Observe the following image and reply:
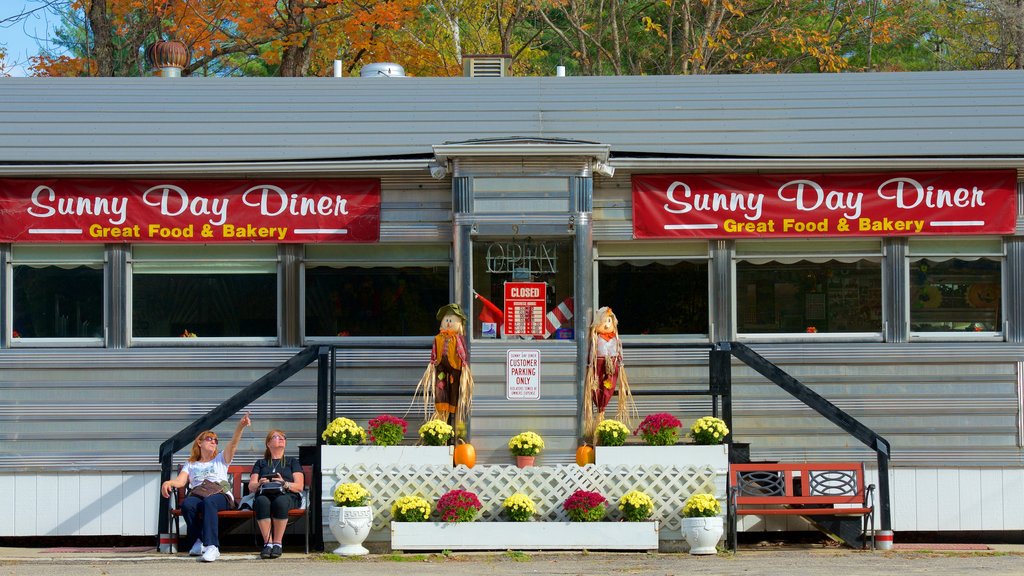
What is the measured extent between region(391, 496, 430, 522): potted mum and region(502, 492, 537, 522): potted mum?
2.07 feet

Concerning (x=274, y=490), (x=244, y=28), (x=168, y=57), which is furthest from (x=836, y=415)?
(x=244, y=28)

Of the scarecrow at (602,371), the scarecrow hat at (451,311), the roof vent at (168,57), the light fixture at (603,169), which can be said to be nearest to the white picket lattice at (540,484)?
the scarecrow at (602,371)

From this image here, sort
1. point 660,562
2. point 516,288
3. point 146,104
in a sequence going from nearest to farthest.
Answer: point 660,562 < point 516,288 < point 146,104

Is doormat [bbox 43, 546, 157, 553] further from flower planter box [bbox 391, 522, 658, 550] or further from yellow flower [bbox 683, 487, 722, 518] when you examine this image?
yellow flower [bbox 683, 487, 722, 518]

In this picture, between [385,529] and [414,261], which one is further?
[414,261]

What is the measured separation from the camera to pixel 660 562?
9.01 metres

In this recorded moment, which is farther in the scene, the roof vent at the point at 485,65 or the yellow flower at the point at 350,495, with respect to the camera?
the roof vent at the point at 485,65

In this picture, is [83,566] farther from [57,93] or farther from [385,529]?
[57,93]

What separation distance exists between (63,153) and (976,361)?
26.8 ft

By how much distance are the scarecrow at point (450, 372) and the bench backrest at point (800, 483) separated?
2248 mm

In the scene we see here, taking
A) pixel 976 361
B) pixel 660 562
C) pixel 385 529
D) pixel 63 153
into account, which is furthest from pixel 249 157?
pixel 976 361

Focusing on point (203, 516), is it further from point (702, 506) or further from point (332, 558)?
point (702, 506)

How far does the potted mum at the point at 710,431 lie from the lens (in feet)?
32.1

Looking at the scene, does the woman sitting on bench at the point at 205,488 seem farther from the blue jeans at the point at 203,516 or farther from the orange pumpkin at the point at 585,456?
the orange pumpkin at the point at 585,456
